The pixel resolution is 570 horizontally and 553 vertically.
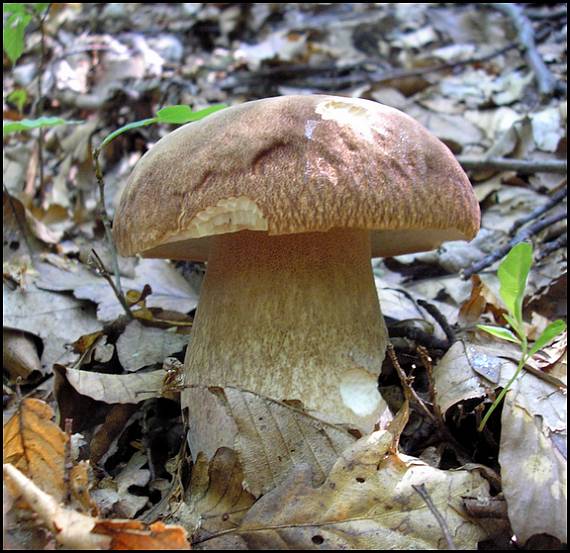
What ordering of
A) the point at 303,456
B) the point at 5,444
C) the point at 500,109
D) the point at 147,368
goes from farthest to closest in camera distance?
the point at 500,109 < the point at 147,368 < the point at 303,456 < the point at 5,444

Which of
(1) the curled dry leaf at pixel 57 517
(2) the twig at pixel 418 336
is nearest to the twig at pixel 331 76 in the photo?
(2) the twig at pixel 418 336

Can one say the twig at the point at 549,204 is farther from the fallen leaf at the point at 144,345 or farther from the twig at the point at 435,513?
the twig at the point at 435,513

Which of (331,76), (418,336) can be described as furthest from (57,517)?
(331,76)

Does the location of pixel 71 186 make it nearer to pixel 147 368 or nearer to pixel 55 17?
pixel 147 368

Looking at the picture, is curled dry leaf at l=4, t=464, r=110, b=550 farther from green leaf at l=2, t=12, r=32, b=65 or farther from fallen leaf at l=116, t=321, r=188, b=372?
green leaf at l=2, t=12, r=32, b=65

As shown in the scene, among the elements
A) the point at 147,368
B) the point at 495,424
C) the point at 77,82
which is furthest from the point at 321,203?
the point at 77,82

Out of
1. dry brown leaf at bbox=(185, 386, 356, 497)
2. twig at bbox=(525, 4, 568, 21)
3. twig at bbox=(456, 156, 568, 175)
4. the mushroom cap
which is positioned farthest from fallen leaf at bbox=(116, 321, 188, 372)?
twig at bbox=(525, 4, 568, 21)

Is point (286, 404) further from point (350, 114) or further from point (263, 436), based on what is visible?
point (350, 114)
